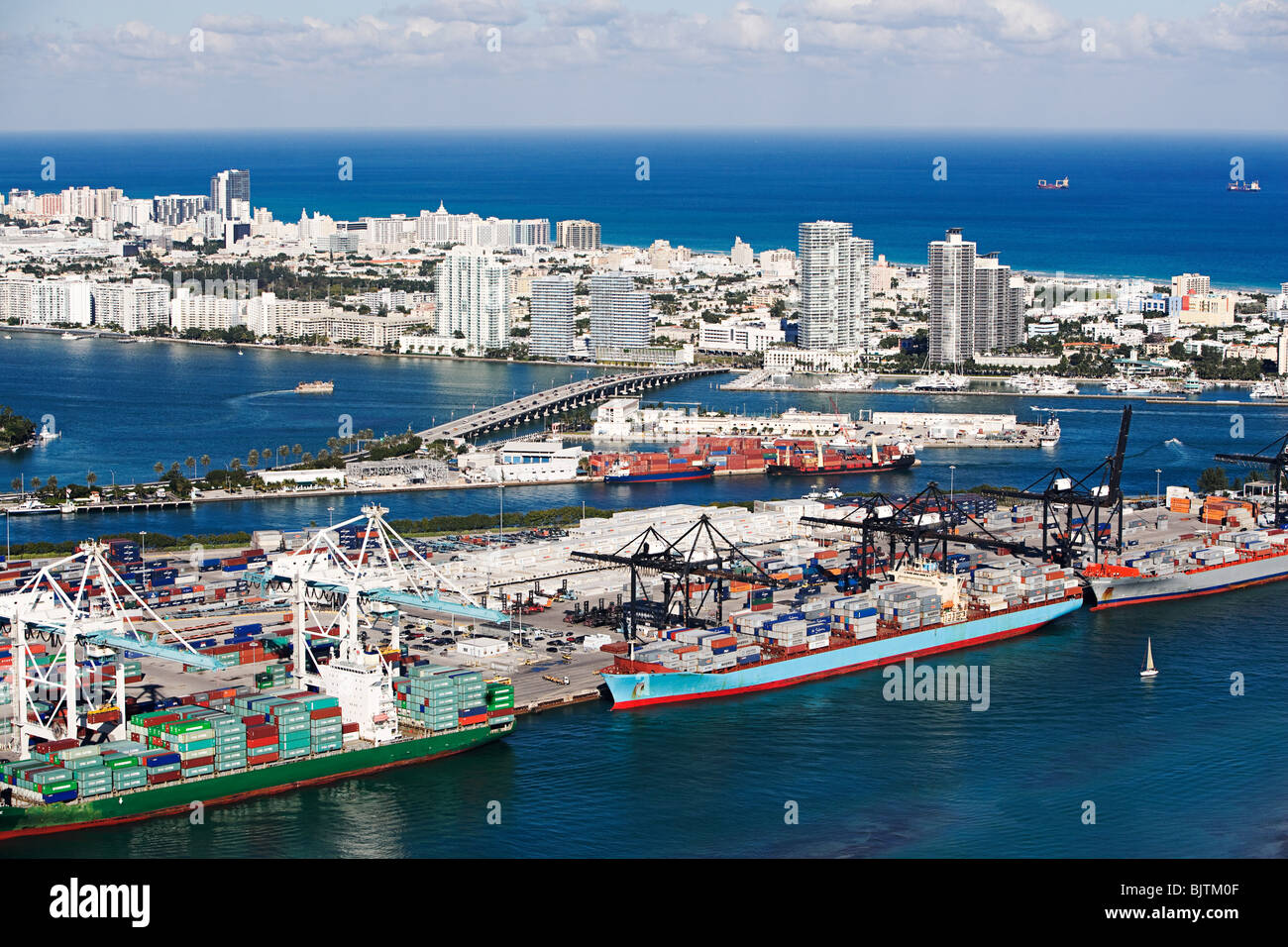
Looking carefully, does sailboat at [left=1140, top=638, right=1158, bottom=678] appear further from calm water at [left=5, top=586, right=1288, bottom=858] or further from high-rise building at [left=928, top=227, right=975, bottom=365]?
high-rise building at [left=928, top=227, right=975, bottom=365]

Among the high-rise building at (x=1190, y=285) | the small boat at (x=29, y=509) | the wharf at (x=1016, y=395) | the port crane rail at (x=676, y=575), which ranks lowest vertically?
the port crane rail at (x=676, y=575)

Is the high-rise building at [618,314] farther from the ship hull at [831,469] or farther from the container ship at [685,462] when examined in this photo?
the ship hull at [831,469]

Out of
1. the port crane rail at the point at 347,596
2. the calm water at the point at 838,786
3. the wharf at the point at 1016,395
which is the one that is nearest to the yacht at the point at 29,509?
Answer: the port crane rail at the point at 347,596

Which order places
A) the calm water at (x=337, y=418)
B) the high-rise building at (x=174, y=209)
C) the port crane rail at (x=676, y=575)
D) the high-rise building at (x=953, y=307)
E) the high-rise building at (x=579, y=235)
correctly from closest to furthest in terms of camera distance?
the port crane rail at (x=676, y=575) < the calm water at (x=337, y=418) < the high-rise building at (x=953, y=307) < the high-rise building at (x=579, y=235) < the high-rise building at (x=174, y=209)

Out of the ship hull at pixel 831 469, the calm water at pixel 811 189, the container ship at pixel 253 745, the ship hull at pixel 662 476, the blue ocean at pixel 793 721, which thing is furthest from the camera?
the calm water at pixel 811 189

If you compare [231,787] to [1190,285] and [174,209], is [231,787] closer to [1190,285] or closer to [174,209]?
[1190,285]

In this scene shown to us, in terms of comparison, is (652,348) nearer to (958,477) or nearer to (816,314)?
(816,314)
